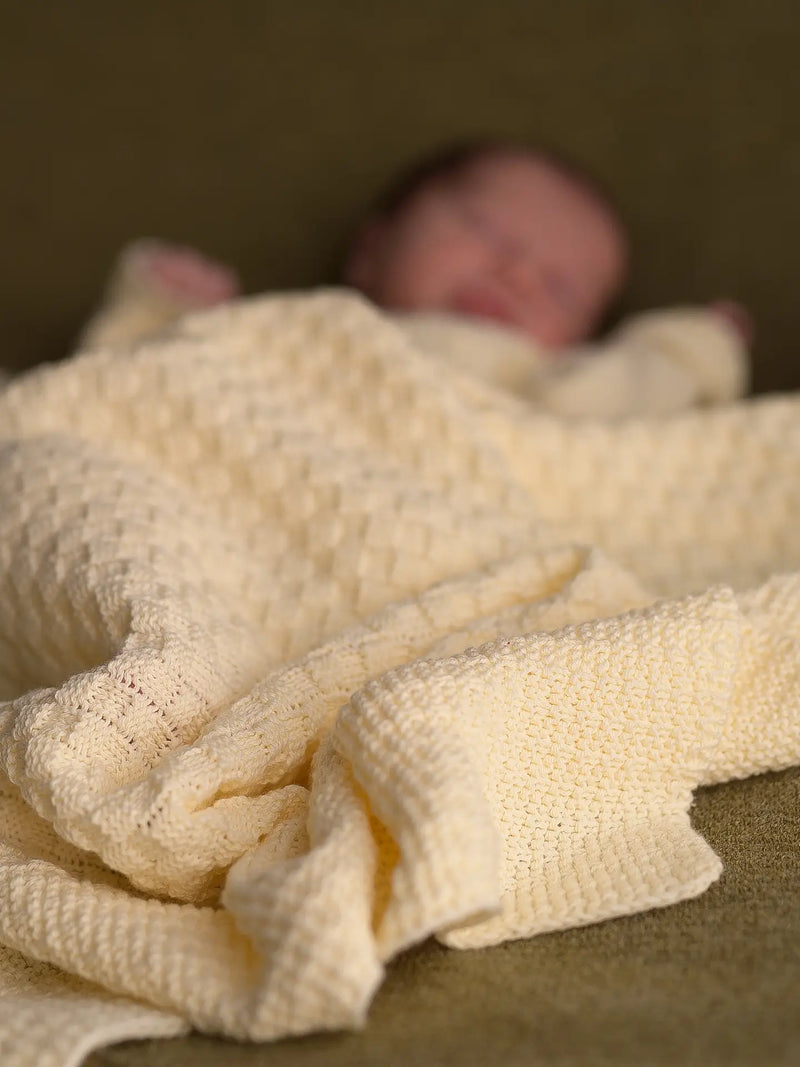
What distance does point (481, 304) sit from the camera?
1.56 metres

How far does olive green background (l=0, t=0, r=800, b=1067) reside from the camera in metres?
1.50

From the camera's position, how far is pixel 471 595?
890 mm

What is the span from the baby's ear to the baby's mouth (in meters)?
0.11

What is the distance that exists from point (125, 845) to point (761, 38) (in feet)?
4.20

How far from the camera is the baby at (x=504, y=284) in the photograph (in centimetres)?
142

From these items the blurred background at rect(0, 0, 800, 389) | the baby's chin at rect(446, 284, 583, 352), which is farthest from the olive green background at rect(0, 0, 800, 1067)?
the baby's chin at rect(446, 284, 583, 352)

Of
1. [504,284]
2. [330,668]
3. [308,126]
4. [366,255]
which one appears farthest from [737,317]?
[330,668]

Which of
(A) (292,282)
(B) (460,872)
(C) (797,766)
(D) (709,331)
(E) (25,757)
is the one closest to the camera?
(B) (460,872)

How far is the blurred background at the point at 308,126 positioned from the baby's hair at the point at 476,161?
18 millimetres

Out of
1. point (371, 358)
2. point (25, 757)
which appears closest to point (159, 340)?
point (371, 358)

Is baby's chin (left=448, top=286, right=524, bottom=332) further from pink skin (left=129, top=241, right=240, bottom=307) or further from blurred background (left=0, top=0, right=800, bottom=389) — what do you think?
pink skin (left=129, top=241, right=240, bottom=307)

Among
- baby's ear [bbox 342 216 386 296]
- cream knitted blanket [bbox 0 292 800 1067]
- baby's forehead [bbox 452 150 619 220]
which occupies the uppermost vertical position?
baby's forehead [bbox 452 150 619 220]

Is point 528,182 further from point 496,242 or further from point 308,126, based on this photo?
point 308,126

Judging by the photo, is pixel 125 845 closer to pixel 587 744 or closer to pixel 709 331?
pixel 587 744
